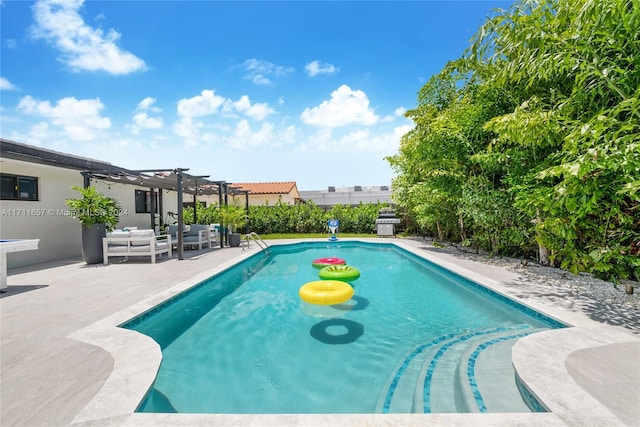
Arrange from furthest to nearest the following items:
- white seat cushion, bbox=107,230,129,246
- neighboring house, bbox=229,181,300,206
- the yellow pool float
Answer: neighboring house, bbox=229,181,300,206 → white seat cushion, bbox=107,230,129,246 → the yellow pool float

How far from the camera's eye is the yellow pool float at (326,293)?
18.4ft

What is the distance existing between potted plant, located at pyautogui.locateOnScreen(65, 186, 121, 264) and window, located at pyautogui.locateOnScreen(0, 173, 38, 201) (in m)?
1.99

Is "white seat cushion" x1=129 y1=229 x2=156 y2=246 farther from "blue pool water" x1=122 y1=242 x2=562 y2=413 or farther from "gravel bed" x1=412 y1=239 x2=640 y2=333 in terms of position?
"gravel bed" x1=412 y1=239 x2=640 y2=333

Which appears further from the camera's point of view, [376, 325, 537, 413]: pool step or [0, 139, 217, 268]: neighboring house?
[0, 139, 217, 268]: neighboring house

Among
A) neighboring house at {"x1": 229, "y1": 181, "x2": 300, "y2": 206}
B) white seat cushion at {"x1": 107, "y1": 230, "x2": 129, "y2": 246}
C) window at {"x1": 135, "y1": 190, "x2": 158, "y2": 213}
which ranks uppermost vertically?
neighboring house at {"x1": 229, "y1": 181, "x2": 300, "y2": 206}

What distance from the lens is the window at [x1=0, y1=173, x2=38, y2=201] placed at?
30.6 ft

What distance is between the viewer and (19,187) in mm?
9695

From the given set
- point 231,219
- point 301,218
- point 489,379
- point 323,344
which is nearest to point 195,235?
point 231,219

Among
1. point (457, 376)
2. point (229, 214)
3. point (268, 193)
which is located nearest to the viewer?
point (457, 376)

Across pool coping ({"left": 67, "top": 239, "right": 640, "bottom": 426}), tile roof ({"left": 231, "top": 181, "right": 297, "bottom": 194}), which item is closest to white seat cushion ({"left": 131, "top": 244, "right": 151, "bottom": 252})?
pool coping ({"left": 67, "top": 239, "right": 640, "bottom": 426})

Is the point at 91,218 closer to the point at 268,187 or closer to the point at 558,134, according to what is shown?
the point at 558,134

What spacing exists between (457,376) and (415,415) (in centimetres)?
171

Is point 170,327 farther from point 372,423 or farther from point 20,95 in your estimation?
point 20,95

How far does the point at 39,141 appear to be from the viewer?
37.6 feet
